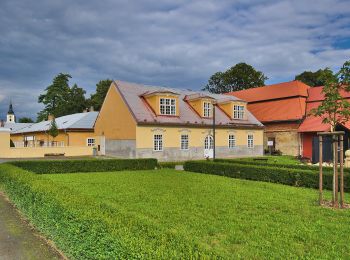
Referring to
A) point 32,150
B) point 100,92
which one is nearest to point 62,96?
point 100,92

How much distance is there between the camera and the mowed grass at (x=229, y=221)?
542 cm

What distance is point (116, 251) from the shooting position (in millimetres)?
4715

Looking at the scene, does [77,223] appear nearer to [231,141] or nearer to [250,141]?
[231,141]

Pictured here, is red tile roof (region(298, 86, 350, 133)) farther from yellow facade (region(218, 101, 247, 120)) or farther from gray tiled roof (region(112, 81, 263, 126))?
yellow facade (region(218, 101, 247, 120))

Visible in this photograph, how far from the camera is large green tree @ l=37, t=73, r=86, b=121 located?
244 ft

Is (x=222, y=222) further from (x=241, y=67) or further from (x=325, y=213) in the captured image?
(x=241, y=67)

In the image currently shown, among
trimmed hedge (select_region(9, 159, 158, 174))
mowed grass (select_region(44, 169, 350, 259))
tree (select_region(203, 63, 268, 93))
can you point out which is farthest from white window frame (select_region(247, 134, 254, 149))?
tree (select_region(203, 63, 268, 93))

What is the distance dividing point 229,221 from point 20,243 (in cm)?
506

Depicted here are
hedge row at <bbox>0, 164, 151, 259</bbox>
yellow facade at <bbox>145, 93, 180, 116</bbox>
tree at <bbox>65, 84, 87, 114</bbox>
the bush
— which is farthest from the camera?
tree at <bbox>65, 84, 87, 114</bbox>

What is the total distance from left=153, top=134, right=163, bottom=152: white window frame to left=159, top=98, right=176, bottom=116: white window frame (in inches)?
92.1

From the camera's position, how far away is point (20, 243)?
7863 millimetres

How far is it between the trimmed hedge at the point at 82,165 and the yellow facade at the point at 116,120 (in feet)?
17.7

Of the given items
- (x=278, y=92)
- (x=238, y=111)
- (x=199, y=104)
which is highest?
(x=278, y=92)

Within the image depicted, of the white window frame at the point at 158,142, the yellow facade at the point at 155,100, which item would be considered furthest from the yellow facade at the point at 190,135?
the yellow facade at the point at 155,100
